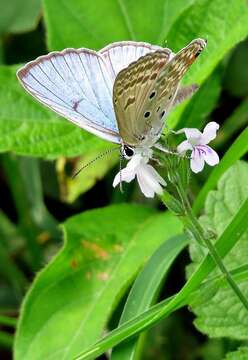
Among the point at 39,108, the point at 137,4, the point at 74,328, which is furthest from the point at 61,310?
the point at 137,4

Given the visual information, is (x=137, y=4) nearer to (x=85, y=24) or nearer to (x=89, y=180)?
(x=85, y=24)

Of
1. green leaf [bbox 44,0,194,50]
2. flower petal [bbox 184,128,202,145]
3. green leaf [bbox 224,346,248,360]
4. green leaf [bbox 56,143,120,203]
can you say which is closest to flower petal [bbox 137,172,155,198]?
flower petal [bbox 184,128,202,145]

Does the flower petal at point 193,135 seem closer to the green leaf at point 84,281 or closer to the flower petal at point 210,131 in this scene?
the flower petal at point 210,131

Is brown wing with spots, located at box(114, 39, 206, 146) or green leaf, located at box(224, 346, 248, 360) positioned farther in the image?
green leaf, located at box(224, 346, 248, 360)

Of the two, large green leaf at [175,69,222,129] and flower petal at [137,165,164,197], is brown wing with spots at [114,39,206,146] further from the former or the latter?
large green leaf at [175,69,222,129]

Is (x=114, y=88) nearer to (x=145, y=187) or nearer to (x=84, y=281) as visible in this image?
(x=145, y=187)

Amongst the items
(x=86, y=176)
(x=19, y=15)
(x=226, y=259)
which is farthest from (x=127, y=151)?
(x=19, y=15)

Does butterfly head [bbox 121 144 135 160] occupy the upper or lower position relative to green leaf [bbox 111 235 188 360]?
upper

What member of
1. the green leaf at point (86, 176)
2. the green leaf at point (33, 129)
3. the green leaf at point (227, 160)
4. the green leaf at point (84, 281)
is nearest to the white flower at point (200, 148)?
the green leaf at point (227, 160)
